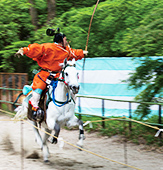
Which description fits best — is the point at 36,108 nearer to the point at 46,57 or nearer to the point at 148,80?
the point at 46,57

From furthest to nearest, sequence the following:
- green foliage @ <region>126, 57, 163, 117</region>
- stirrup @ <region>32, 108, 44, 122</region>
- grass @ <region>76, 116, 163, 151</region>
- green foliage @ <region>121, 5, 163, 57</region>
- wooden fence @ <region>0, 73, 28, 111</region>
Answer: wooden fence @ <region>0, 73, 28, 111</region>
grass @ <region>76, 116, 163, 151</region>
green foliage @ <region>126, 57, 163, 117</region>
green foliage @ <region>121, 5, 163, 57</region>
stirrup @ <region>32, 108, 44, 122</region>

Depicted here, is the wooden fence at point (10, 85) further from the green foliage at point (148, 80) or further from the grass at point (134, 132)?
the green foliage at point (148, 80)

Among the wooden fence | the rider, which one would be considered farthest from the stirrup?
the wooden fence

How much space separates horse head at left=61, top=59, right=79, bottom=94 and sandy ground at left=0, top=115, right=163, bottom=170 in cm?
135

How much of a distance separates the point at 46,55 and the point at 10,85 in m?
5.87

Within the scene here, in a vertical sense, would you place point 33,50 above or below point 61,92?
above

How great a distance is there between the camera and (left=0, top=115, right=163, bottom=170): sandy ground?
5.77 metres

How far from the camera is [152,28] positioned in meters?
6.64

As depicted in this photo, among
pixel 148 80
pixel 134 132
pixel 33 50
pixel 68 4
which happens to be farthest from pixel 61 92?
pixel 68 4

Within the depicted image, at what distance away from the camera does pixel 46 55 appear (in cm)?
561

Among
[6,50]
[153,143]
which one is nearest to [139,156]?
[153,143]

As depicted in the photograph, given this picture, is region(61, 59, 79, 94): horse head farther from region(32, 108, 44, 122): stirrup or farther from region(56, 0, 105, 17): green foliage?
region(56, 0, 105, 17): green foliage

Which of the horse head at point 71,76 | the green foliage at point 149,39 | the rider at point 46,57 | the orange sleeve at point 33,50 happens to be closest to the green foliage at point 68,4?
the green foliage at point 149,39

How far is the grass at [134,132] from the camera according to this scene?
7.00 meters
